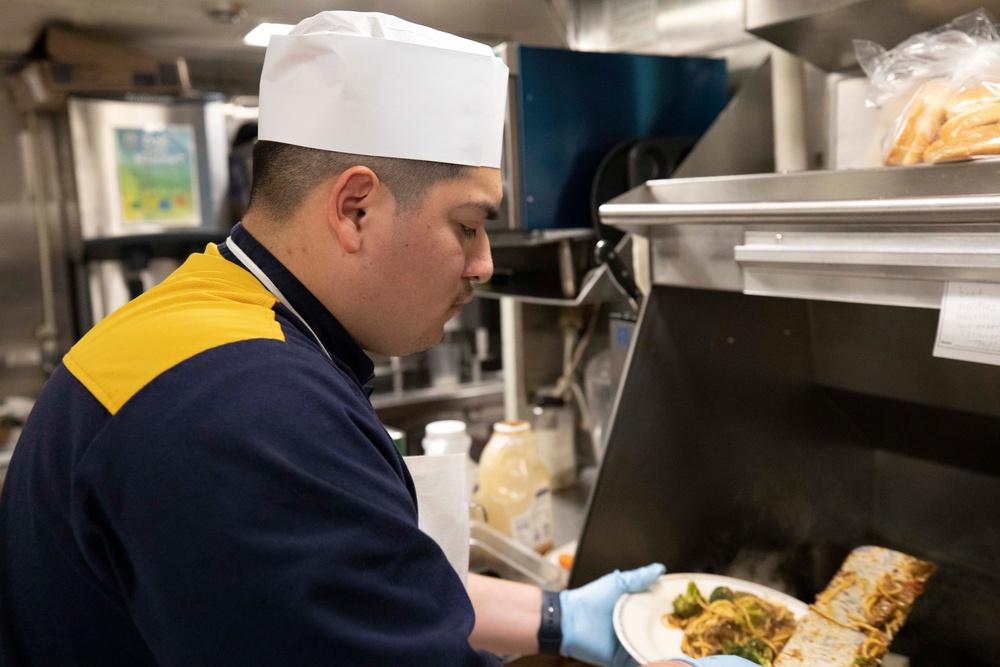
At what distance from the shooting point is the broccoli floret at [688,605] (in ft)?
3.79

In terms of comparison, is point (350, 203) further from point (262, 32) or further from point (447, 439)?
point (262, 32)

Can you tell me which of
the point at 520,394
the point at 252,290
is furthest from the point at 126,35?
the point at 252,290

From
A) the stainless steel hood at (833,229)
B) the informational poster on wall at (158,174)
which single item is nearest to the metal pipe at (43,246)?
the informational poster on wall at (158,174)

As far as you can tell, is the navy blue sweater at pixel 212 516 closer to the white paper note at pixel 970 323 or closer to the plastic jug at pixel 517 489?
the white paper note at pixel 970 323

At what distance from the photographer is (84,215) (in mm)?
3115

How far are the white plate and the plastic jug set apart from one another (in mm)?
378

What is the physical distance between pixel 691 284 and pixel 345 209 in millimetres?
623

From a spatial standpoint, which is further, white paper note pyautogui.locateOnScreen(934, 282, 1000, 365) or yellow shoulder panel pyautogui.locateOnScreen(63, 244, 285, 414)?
white paper note pyautogui.locateOnScreen(934, 282, 1000, 365)

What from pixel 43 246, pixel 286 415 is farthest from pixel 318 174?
pixel 43 246

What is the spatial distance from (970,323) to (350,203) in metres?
0.69

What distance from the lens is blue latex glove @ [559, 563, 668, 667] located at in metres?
1.17

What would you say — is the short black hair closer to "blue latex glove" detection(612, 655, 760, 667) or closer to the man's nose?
the man's nose

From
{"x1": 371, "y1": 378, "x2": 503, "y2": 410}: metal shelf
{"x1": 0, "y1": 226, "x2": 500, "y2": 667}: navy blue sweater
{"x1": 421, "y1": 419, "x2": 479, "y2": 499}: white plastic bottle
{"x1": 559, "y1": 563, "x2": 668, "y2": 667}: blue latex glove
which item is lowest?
{"x1": 371, "y1": 378, "x2": 503, "y2": 410}: metal shelf

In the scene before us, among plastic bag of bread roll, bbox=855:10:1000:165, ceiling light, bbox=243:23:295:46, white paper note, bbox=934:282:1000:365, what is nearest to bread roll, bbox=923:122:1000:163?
plastic bag of bread roll, bbox=855:10:1000:165
